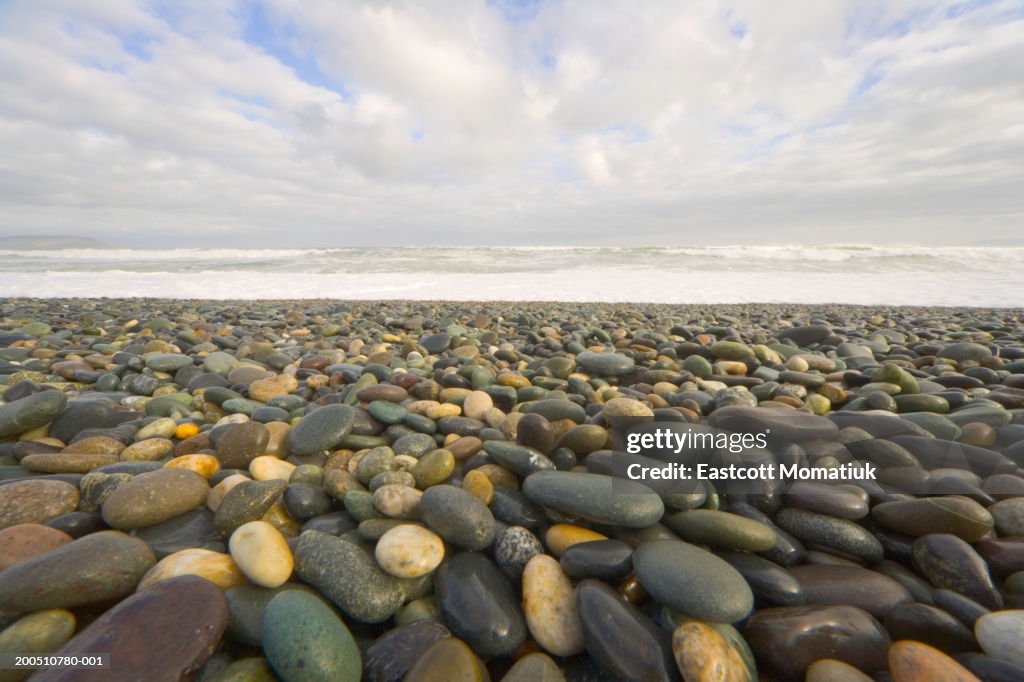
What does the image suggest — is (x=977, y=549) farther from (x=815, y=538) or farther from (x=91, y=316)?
(x=91, y=316)

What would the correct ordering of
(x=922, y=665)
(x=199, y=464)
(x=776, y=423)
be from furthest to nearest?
1. (x=776, y=423)
2. (x=199, y=464)
3. (x=922, y=665)

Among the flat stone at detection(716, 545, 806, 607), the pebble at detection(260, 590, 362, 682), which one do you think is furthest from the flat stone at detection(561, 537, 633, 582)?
the pebble at detection(260, 590, 362, 682)

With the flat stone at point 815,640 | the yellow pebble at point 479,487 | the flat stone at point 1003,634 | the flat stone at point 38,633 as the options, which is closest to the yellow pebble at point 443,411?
the yellow pebble at point 479,487

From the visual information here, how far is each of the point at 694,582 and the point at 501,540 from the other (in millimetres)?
551

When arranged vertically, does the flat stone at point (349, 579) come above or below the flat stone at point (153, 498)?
below

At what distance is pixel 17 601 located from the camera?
99 cm

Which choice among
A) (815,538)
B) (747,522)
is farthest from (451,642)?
(815,538)

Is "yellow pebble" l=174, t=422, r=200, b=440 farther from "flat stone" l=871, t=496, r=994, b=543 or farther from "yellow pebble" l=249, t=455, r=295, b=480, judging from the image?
"flat stone" l=871, t=496, r=994, b=543

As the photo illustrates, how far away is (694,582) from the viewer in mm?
1098

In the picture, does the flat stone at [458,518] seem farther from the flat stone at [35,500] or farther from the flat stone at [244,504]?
the flat stone at [35,500]

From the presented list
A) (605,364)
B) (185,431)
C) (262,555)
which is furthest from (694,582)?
(185,431)

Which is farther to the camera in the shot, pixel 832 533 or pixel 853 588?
pixel 832 533

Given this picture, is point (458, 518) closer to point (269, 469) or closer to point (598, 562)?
point (598, 562)

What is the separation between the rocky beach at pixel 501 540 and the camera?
3.25 ft
